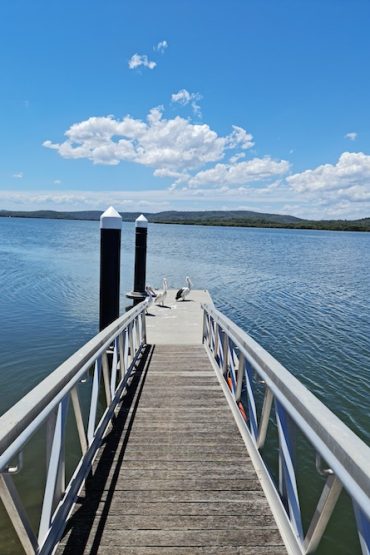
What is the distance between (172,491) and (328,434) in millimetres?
1675

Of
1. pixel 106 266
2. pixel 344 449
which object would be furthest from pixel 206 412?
pixel 106 266

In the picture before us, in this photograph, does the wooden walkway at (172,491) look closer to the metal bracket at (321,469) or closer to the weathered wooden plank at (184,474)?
the weathered wooden plank at (184,474)

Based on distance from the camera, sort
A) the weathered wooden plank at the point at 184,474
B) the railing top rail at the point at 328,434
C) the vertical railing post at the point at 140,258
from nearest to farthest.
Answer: the railing top rail at the point at 328,434 < the weathered wooden plank at the point at 184,474 < the vertical railing post at the point at 140,258

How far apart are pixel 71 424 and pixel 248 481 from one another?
454 cm

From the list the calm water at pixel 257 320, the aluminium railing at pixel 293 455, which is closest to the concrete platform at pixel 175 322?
the calm water at pixel 257 320

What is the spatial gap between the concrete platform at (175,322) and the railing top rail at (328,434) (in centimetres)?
628

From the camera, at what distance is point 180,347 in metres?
8.59

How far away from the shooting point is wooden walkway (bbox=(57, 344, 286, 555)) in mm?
2699

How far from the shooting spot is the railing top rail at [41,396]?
205 cm

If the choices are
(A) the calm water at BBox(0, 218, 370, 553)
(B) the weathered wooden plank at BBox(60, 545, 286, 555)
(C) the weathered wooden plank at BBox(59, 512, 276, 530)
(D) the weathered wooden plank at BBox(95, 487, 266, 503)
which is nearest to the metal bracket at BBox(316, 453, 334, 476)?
(B) the weathered wooden plank at BBox(60, 545, 286, 555)

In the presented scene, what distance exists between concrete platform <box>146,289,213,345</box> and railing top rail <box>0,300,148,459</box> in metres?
5.62

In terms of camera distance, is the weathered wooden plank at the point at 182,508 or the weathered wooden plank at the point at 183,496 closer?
the weathered wooden plank at the point at 182,508

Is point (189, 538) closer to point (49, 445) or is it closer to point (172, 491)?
point (172, 491)

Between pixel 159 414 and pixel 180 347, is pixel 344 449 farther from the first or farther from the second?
pixel 180 347
